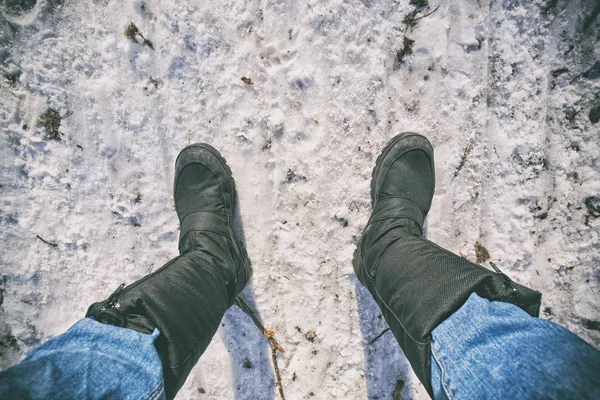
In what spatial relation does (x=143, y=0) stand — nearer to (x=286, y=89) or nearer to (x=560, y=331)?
(x=286, y=89)

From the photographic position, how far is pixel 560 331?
0.80m

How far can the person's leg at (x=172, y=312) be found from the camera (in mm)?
785

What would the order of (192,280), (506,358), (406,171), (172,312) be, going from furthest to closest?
1. (406,171)
2. (192,280)
3. (172,312)
4. (506,358)

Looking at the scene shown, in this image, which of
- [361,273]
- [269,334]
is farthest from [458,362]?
[269,334]

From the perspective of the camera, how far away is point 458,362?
2.72 ft

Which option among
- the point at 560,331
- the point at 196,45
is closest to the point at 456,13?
the point at 196,45

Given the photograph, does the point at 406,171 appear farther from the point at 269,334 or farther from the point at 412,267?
the point at 269,334

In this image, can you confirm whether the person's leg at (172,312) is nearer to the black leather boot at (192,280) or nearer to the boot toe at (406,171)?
the black leather boot at (192,280)

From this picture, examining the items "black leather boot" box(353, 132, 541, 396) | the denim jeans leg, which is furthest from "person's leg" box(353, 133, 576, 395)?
the denim jeans leg

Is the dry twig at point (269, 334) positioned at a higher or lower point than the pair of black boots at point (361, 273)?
lower

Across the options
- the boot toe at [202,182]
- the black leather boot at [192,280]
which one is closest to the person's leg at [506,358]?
the black leather boot at [192,280]

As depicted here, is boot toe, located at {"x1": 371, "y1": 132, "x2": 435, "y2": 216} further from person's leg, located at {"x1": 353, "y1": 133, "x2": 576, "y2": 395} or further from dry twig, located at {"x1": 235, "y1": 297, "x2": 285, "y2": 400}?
dry twig, located at {"x1": 235, "y1": 297, "x2": 285, "y2": 400}

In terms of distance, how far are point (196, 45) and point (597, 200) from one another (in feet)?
6.19

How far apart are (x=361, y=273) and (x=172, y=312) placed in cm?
73
